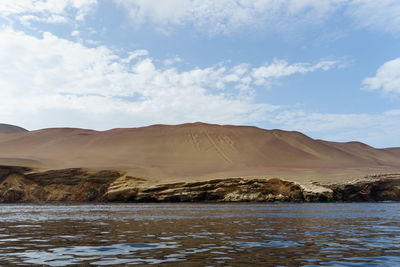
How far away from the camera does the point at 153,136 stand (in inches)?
4321

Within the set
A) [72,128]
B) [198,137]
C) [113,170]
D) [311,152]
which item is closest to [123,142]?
[198,137]

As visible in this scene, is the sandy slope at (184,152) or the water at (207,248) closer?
the water at (207,248)

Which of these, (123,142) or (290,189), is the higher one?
(123,142)

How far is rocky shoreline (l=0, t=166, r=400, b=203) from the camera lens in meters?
50.8

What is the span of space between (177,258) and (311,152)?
102m

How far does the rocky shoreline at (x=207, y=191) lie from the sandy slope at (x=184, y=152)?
7.03 metres

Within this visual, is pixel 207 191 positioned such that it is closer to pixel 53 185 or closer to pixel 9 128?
pixel 53 185

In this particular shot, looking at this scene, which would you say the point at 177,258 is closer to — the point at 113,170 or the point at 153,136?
the point at 113,170

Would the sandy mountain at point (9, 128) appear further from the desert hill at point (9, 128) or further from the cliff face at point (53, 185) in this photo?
the cliff face at point (53, 185)

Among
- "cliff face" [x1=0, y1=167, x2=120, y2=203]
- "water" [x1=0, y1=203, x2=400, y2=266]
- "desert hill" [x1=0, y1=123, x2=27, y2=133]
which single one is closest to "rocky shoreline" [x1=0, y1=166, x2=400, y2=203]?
"cliff face" [x1=0, y1=167, x2=120, y2=203]

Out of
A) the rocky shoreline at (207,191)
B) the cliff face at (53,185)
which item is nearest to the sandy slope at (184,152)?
the cliff face at (53,185)

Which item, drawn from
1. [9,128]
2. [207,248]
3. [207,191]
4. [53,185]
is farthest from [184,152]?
[9,128]

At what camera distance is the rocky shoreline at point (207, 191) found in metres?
50.8

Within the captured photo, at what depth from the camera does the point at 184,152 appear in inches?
3698
